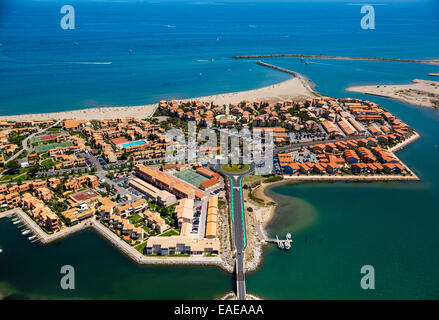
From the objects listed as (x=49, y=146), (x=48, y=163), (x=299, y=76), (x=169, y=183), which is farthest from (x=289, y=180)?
(x=299, y=76)

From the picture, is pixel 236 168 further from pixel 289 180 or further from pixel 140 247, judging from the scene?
pixel 140 247

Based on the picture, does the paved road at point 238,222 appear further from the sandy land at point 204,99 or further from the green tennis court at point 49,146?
the sandy land at point 204,99

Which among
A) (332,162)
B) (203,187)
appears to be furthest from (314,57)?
(203,187)

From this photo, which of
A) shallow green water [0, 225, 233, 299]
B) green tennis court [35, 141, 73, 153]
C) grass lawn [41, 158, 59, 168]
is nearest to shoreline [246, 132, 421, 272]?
shallow green water [0, 225, 233, 299]

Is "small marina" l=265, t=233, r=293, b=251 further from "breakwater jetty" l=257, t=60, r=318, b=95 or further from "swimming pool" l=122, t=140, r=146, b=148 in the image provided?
"breakwater jetty" l=257, t=60, r=318, b=95

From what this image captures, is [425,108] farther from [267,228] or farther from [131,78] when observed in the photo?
[131,78]

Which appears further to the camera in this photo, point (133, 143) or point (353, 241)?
point (133, 143)
